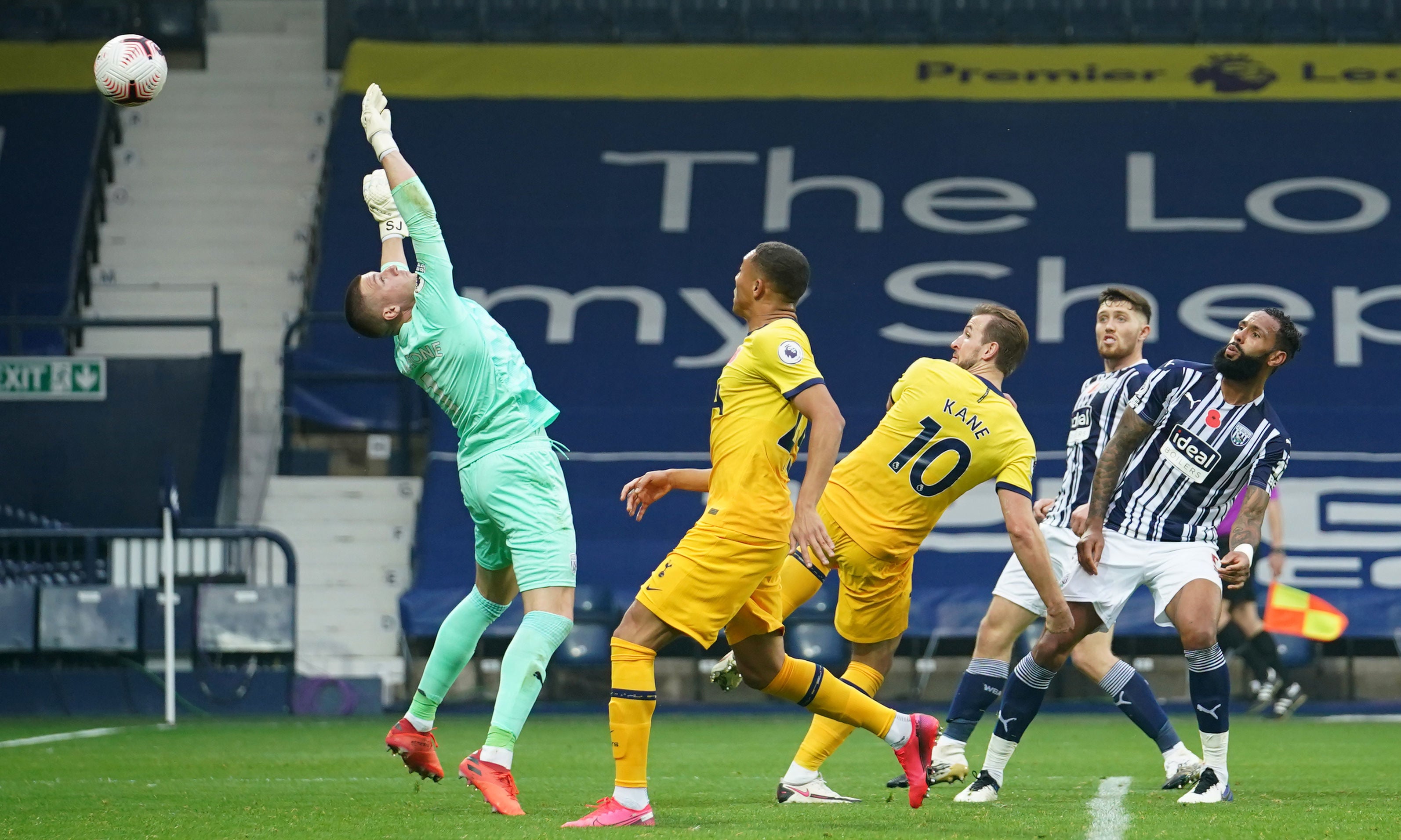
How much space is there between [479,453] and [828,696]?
1.60 meters

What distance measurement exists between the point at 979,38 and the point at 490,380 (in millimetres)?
15207

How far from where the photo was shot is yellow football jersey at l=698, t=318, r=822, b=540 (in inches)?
245

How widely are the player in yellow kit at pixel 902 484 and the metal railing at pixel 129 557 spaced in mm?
7589

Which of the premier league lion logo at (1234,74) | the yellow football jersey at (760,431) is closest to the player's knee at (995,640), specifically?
the yellow football jersey at (760,431)

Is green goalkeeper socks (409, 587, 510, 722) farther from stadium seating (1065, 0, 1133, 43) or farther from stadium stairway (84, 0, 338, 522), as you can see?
stadium seating (1065, 0, 1133, 43)

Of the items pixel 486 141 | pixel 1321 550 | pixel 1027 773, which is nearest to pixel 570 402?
pixel 486 141

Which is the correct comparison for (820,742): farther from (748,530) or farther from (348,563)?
(348,563)

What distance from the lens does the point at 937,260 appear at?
736 inches

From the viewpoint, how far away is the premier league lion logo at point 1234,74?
66.2 ft

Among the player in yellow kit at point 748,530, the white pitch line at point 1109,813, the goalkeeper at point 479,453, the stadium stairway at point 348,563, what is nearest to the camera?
the white pitch line at point 1109,813

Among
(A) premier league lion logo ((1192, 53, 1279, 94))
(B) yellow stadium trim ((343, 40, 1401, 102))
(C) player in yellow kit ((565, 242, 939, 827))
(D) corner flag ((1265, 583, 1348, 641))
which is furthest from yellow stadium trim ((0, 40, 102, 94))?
(C) player in yellow kit ((565, 242, 939, 827))

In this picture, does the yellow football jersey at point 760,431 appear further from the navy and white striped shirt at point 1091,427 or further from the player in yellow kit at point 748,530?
the navy and white striped shirt at point 1091,427

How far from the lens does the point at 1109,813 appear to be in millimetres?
6727

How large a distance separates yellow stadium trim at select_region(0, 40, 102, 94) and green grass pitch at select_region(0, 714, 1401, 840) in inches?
386
